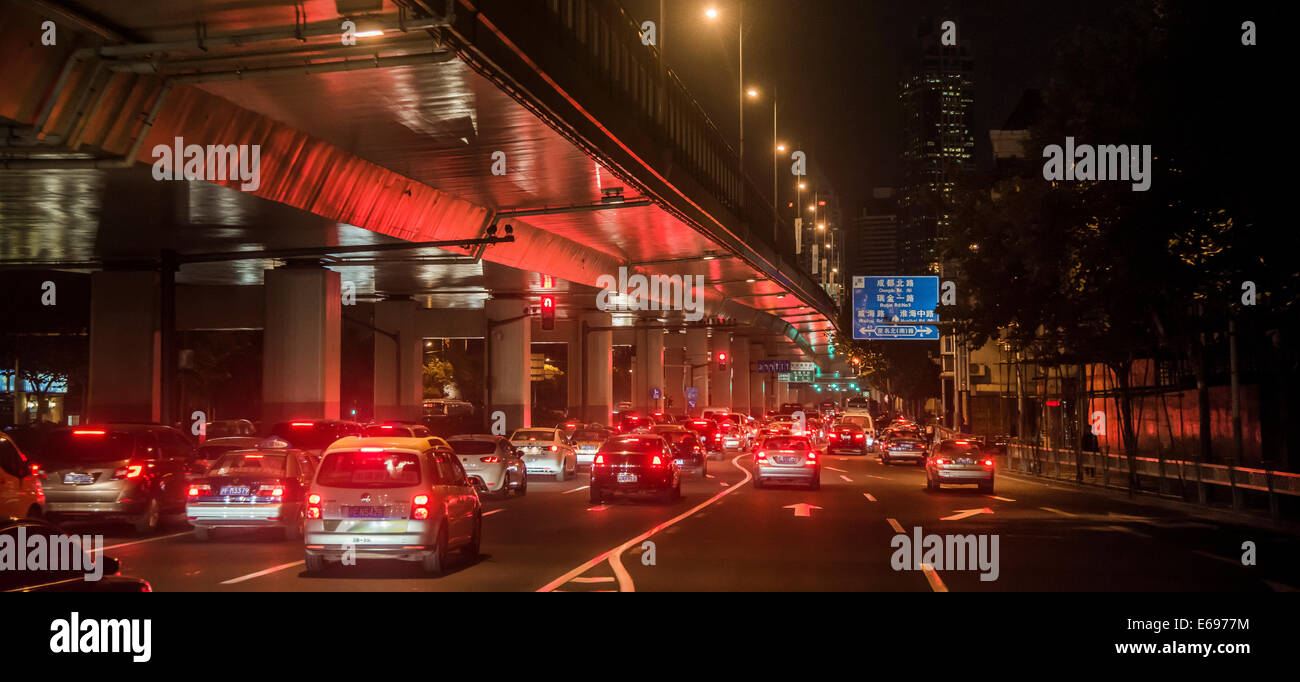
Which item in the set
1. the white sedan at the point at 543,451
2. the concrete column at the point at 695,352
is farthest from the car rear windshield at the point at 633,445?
the concrete column at the point at 695,352

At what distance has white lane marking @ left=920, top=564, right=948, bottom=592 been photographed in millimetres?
13102

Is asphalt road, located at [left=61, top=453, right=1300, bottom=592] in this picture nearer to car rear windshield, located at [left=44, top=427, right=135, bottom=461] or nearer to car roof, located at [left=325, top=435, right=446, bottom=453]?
car rear windshield, located at [left=44, top=427, right=135, bottom=461]

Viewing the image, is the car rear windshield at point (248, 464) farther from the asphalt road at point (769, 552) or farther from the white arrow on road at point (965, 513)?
the white arrow on road at point (965, 513)

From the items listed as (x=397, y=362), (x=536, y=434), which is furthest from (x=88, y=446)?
(x=397, y=362)

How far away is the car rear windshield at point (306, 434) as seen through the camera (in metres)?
28.7

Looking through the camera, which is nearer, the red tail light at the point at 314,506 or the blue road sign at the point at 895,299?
the red tail light at the point at 314,506

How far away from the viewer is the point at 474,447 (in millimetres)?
29578

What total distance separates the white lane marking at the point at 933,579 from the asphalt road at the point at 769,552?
3 cm

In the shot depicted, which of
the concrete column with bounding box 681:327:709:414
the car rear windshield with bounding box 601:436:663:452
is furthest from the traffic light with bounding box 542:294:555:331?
the concrete column with bounding box 681:327:709:414

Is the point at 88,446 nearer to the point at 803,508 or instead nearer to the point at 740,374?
the point at 803,508

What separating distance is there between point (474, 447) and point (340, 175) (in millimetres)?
7940
